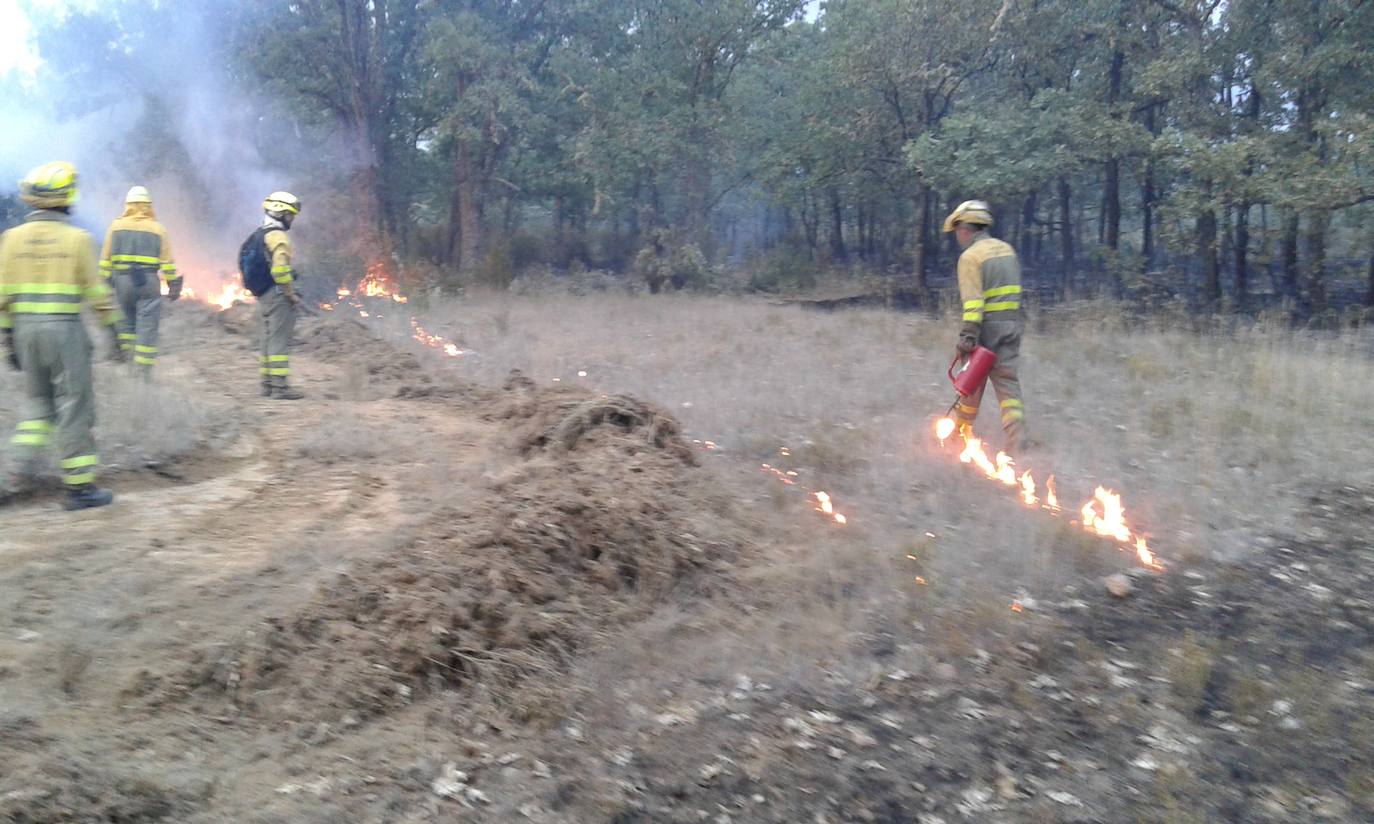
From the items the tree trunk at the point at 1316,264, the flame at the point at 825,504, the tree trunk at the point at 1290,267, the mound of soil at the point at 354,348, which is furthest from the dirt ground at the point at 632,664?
the tree trunk at the point at 1290,267

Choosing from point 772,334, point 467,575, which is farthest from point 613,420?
point 772,334

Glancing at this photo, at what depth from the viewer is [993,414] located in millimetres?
8812

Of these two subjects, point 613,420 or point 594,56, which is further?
point 594,56

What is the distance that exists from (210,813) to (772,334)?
38.2 feet

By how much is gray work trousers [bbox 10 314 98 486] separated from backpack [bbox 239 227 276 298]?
3236mm

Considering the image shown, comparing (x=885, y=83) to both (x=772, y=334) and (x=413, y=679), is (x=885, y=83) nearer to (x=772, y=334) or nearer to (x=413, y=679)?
(x=772, y=334)

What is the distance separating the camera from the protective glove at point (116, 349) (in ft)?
33.4

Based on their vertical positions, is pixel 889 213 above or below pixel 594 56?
below

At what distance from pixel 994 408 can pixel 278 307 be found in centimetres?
646

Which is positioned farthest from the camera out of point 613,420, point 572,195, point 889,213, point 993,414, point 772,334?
point 889,213

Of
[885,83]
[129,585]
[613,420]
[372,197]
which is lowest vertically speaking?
[129,585]

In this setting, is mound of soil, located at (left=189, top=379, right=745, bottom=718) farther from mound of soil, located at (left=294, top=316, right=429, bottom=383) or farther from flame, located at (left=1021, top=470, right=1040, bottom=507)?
mound of soil, located at (left=294, top=316, right=429, bottom=383)

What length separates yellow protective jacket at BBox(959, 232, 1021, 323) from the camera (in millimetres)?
7512

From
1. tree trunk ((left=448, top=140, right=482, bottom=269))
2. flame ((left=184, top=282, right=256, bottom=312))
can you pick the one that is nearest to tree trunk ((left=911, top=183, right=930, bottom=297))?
tree trunk ((left=448, top=140, right=482, bottom=269))
